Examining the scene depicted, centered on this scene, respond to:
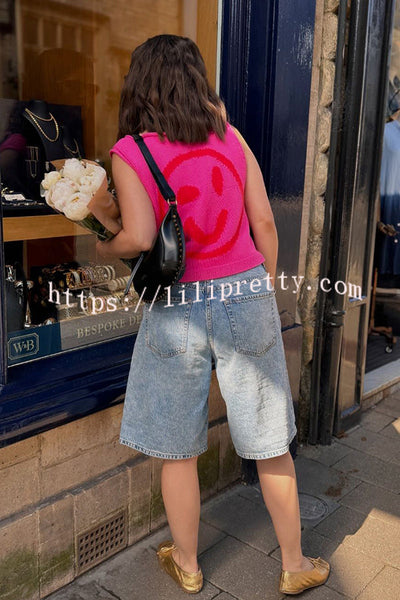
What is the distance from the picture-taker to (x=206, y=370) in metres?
2.33

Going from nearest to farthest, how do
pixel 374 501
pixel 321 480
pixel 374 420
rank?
pixel 374 501 < pixel 321 480 < pixel 374 420

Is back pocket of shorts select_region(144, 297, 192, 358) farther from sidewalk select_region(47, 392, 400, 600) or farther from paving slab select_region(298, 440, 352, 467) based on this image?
paving slab select_region(298, 440, 352, 467)

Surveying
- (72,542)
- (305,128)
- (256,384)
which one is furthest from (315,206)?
(72,542)

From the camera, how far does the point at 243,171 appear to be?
2.28 metres

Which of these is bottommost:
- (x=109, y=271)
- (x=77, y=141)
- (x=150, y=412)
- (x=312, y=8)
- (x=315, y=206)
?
(x=150, y=412)

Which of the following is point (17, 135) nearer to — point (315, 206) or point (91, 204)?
point (91, 204)

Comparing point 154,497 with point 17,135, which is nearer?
point 17,135

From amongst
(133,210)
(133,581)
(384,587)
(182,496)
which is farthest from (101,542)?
(133,210)

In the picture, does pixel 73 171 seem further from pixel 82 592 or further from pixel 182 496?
pixel 82 592

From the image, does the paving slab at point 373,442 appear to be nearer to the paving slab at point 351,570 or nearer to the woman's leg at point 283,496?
the paving slab at point 351,570

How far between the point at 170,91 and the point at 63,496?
1.59 metres

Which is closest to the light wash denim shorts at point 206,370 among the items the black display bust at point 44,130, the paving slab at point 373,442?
the black display bust at point 44,130

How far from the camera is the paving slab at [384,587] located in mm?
2592

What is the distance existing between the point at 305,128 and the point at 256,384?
64.1 inches
